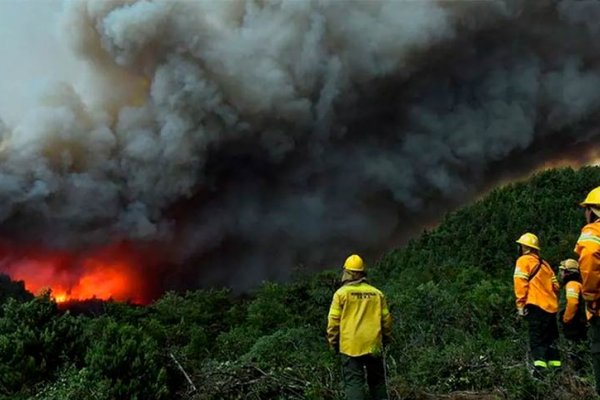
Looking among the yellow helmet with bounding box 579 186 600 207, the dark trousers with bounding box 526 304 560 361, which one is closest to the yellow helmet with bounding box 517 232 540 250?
the dark trousers with bounding box 526 304 560 361

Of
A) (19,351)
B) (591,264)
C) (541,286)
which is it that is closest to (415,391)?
(541,286)

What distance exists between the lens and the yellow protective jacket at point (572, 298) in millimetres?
7652

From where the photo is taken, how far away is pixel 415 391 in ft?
24.6

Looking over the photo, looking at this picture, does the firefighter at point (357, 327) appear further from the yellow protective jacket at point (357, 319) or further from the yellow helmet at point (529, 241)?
the yellow helmet at point (529, 241)

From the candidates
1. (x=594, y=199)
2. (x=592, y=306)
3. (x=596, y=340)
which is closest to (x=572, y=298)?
(x=596, y=340)

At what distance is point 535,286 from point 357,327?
118 inches

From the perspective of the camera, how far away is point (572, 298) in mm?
7656

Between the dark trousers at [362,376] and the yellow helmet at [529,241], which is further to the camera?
the yellow helmet at [529,241]

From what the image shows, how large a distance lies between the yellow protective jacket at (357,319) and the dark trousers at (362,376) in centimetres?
14

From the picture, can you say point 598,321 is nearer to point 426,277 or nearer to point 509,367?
point 509,367

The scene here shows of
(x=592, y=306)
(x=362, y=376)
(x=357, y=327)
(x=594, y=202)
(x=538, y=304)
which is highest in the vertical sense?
(x=594, y=202)

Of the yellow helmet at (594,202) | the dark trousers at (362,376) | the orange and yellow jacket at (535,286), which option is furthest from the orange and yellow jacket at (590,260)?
the orange and yellow jacket at (535,286)

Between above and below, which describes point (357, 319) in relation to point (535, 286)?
below

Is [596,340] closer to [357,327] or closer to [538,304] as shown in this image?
[538,304]
